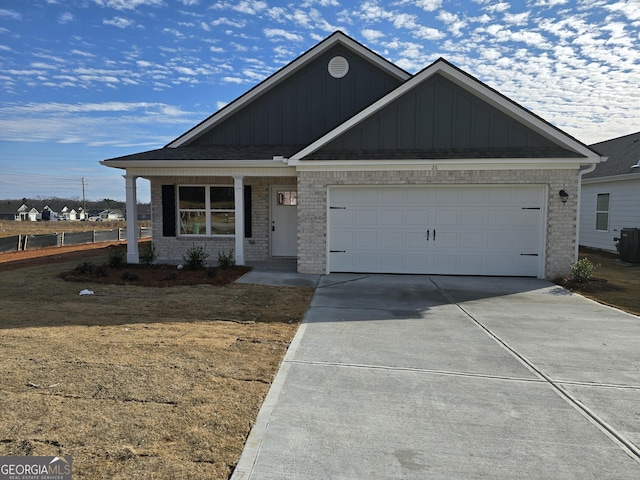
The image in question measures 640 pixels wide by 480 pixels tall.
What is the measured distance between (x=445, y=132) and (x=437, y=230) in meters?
2.42

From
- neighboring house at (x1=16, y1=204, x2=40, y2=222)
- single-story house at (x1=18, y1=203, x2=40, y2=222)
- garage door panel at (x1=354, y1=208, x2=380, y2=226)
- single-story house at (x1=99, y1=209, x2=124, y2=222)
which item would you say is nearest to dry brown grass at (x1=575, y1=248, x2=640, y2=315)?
garage door panel at (x1=354, y1=208, x2=380, y2=226)

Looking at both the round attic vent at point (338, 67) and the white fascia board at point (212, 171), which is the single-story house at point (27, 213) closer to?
the white fascia board at point (212, 171)

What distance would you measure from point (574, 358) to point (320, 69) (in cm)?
1130

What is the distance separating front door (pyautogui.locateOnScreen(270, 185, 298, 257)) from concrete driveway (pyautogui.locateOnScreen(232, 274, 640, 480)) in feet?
20.1

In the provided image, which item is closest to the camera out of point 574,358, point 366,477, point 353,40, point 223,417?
point 366,477

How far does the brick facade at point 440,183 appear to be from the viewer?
32.9ft

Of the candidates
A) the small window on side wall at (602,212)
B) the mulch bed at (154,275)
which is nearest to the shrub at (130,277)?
the mulch bed at (154,275)

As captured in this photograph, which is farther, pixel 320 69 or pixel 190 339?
pixel 320 69

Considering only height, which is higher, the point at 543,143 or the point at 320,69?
the point at 320,69

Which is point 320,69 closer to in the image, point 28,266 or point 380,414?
point 28,266

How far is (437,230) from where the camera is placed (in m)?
10.6

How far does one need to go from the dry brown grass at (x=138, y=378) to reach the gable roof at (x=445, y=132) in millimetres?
4626

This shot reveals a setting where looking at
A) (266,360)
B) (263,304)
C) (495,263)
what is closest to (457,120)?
(495,263)

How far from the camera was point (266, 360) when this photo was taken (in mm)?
4727
